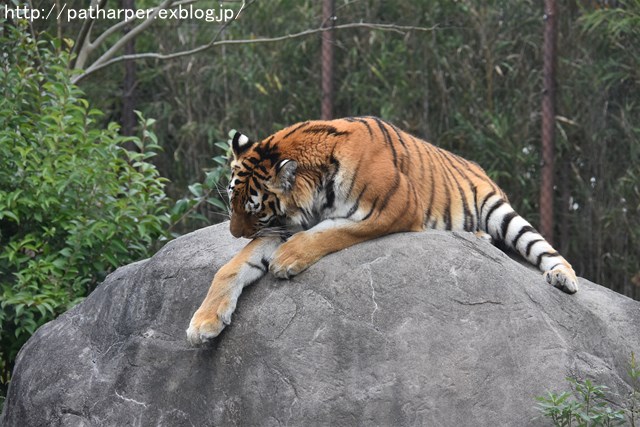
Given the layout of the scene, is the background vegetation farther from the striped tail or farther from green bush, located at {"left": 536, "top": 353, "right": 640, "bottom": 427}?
green bush, located at {"left": 536, "top": 353, "right": 640, "bottom": 427}

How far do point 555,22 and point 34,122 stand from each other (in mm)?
3470

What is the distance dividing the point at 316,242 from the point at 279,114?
424 centimetres

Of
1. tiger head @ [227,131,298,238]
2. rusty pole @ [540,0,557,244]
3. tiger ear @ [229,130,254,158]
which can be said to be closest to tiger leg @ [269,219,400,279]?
tiger head @ [227,131,298,238]

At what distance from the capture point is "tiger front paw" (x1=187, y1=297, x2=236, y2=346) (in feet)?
12.8

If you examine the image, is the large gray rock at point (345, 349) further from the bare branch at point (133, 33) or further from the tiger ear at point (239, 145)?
the bare branch at point (133, 33)

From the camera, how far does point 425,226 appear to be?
4555mm

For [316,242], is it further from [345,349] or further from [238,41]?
[238,41]

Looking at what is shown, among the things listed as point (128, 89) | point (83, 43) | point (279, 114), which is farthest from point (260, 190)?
point (279, 114)

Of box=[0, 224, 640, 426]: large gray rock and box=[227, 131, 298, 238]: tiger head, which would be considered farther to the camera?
box=[227, 131, 298, 238]: tiger head

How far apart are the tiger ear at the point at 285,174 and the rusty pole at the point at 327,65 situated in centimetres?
324

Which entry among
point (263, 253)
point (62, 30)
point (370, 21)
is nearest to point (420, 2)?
point (370, 21)

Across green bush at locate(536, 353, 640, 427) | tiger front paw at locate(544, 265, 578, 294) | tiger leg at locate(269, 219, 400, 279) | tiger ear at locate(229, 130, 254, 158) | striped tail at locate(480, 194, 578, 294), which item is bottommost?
green bush at locate(536, 353, 640, 427)

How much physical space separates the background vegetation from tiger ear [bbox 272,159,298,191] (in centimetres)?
162

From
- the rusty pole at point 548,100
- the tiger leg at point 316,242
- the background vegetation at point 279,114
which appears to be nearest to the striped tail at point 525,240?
the tiger leg at point 316,242
